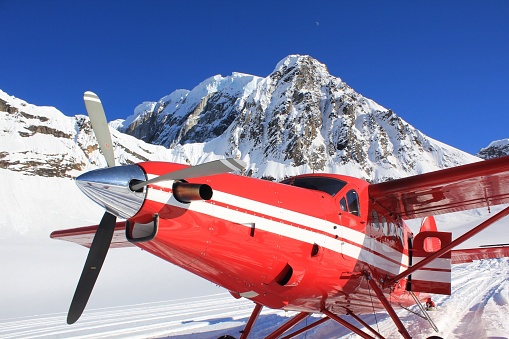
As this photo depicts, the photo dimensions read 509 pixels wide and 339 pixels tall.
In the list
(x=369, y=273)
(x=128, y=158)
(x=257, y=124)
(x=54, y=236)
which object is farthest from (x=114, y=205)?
(x=257, y=124)

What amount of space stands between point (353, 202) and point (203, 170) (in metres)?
3.03

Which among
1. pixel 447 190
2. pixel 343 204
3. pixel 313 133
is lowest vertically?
pixel 343 204

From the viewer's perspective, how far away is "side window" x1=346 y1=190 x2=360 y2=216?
18.7 feet

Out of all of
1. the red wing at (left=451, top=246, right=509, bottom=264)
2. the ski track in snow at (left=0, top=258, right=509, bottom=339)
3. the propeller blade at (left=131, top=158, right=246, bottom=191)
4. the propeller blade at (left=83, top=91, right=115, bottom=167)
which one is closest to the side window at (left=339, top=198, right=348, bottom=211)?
the propeller blade at (left=131, top=158, right=246, bottom=191)

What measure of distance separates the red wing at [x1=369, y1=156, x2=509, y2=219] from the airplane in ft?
0.07

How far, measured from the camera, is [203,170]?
140 inches

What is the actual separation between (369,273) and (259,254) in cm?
260

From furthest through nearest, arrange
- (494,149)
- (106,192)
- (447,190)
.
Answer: (494,149) → (447,190) → (106,192)

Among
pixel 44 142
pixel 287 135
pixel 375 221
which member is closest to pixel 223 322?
pixel 375 221

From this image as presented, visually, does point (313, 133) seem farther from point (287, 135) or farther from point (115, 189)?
point (115, 189)

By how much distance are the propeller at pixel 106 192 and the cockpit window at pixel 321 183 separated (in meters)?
2.40

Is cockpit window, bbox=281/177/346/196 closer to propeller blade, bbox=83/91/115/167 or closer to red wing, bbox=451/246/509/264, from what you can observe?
propeller blade, bbox=83/91/115/167

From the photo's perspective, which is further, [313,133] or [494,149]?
[494,149]

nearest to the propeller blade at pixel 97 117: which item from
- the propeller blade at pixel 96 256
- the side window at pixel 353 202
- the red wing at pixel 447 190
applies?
the propeller blade at pixel 96 256
